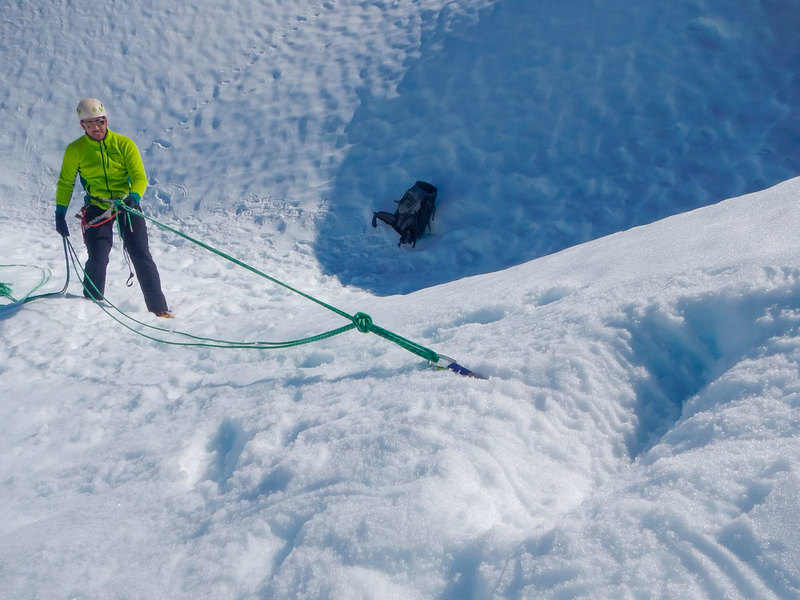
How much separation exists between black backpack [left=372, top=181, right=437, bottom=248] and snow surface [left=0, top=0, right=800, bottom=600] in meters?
0.22

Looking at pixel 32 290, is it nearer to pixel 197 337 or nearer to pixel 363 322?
pixel 197 337

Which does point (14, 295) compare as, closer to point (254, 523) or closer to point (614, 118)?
point (254, 523)

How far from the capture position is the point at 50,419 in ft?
11.3

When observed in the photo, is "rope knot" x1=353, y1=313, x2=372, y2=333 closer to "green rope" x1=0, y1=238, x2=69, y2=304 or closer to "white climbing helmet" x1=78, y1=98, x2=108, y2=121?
"white climbing helmet" x1=78, y1=98, x2=108, y2=121

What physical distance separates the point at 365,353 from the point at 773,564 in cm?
225

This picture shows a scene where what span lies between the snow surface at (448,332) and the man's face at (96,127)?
4.45ft

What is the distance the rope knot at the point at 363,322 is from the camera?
3.28 meters

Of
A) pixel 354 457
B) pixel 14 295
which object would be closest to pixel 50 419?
pixel 354 457

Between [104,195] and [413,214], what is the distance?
2976mm

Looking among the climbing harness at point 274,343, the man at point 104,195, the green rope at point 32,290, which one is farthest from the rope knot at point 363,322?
the green rope at point 32,290

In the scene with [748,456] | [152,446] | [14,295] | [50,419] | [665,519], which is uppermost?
[748,456]

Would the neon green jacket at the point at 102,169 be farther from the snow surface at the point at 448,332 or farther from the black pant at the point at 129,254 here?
the snow surface at the point at 448,332

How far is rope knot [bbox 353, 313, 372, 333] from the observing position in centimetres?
328

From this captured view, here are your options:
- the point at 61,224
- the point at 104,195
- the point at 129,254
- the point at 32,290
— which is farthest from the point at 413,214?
the point at 32,290
